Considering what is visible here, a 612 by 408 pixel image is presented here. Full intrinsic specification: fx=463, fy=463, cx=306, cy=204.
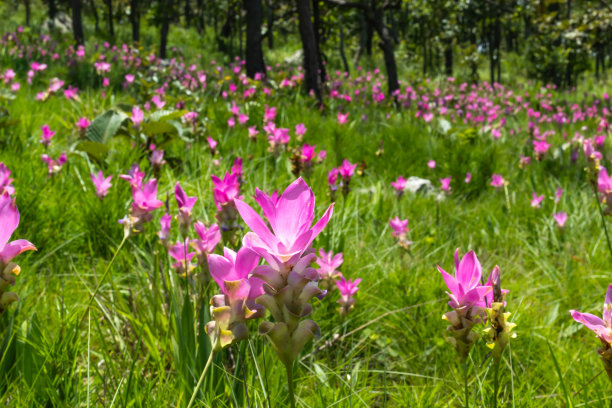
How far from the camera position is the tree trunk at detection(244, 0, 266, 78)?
701 cm

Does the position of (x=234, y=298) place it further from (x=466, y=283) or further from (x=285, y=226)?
(x=466, y=283)

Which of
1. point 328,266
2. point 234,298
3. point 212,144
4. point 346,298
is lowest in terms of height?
point 346,298

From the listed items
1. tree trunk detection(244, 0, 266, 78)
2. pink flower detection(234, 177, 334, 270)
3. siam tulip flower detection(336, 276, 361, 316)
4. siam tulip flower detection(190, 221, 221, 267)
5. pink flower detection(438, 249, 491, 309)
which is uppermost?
tree trunk detection(244, 0, 266, 78)

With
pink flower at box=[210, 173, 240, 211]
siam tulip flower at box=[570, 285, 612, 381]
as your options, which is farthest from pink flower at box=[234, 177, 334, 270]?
pink flower at box=[210, 173, 240, 211]

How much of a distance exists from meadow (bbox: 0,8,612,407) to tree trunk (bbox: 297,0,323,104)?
1660 millimetres

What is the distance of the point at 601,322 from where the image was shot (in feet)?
2.55

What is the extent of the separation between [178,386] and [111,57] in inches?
328

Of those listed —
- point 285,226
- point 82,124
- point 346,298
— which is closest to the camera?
point 285,226

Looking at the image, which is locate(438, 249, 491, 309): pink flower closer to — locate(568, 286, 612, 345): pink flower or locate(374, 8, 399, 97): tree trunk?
locate(568, 286, 612, 345): pink flower

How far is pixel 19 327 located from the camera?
1.28 meters

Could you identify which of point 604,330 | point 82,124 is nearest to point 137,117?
point 82,124

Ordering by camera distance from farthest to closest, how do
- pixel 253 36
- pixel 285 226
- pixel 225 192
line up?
pixel 253 36, pixel 225 192, pixel 285 226

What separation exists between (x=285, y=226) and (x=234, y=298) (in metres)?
0.13

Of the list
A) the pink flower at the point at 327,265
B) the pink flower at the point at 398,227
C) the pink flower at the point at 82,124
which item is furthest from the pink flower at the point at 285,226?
the pink flower at the point at 82,124
